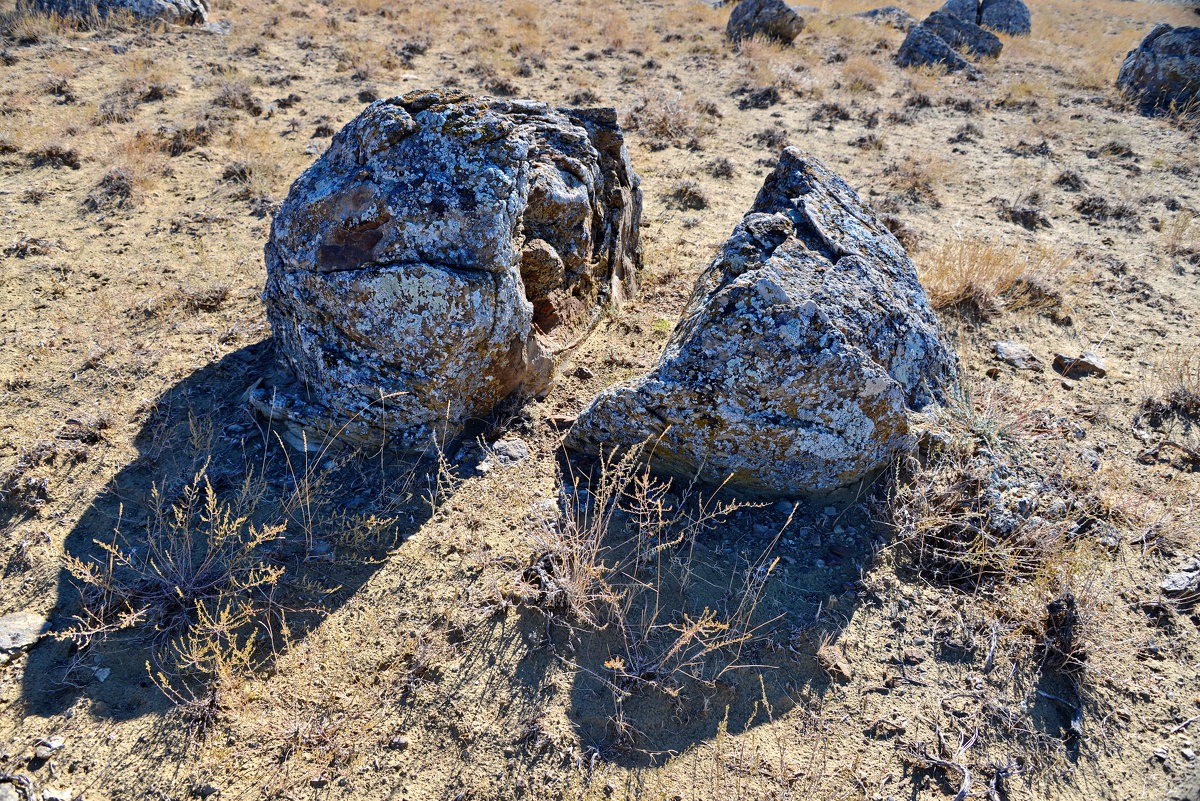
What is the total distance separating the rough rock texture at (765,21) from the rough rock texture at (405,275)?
43.7ft

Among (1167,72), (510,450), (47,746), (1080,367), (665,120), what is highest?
(1167,72)

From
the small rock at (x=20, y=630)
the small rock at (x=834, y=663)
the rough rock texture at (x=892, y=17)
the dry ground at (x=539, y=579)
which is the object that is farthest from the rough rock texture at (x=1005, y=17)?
the small rock at (x=20, y=630)

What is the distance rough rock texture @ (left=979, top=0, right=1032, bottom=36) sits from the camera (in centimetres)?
1995

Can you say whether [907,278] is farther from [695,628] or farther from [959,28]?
[959,28]

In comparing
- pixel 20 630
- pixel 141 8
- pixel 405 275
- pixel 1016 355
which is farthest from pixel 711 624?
pixel 141 8

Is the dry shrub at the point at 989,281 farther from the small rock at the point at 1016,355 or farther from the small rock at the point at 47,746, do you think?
the small rock at the point at 47,746

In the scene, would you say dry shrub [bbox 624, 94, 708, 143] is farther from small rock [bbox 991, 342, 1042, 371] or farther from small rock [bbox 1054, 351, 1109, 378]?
small rock [bbox 1054, 351, 1109, 378]

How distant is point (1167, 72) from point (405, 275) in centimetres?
1498

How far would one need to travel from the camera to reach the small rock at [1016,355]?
5074 mm

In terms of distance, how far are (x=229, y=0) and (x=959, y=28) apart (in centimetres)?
1672

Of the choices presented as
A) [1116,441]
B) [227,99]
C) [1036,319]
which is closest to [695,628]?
[1116,441]

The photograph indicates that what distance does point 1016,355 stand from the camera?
5.14 m

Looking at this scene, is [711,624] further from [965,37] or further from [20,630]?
[965,37]

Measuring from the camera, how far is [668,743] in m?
2.79
